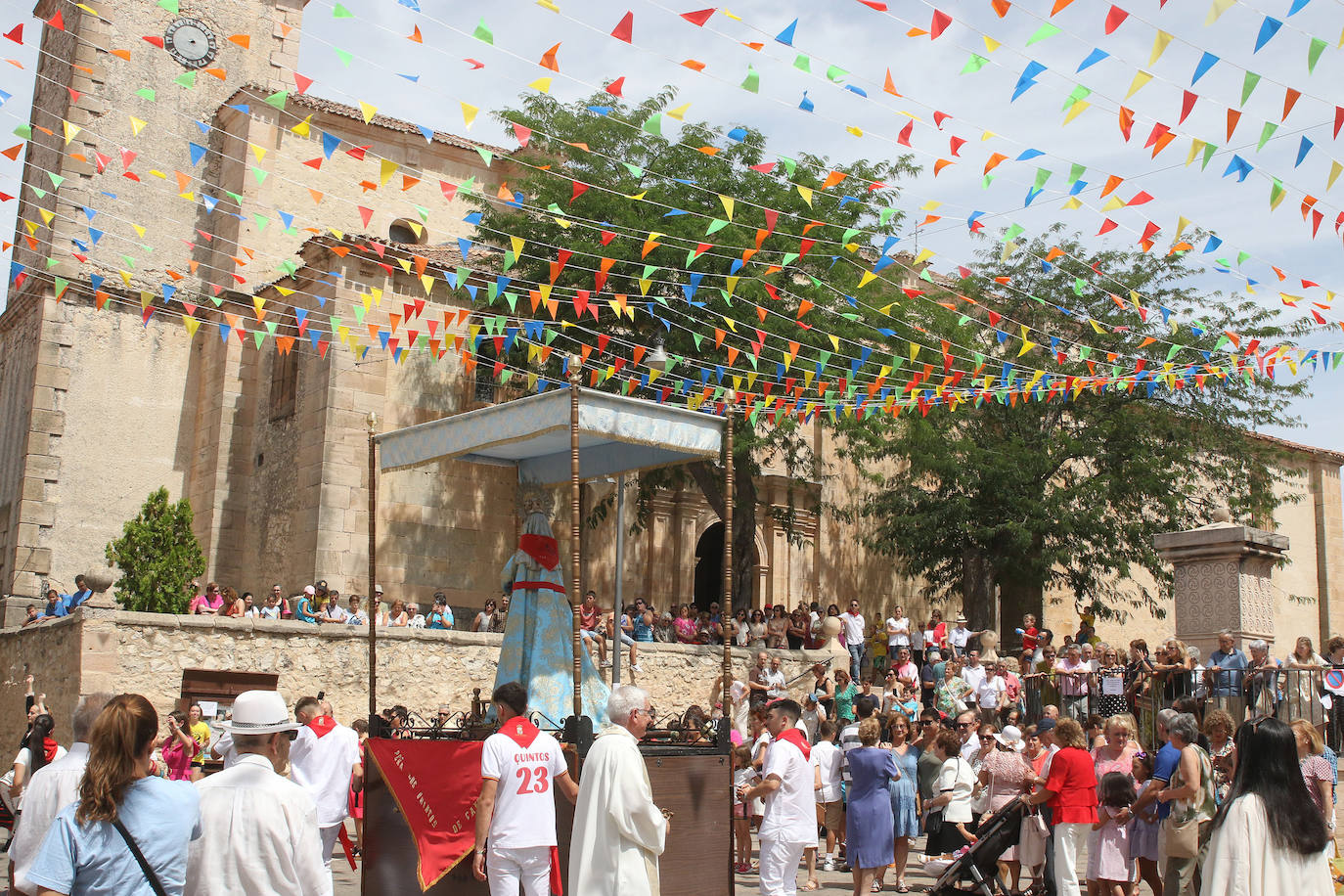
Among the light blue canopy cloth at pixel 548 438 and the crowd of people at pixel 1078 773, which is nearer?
the crowd of people at pixel 1078 773

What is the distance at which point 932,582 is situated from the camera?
27516 millimetres

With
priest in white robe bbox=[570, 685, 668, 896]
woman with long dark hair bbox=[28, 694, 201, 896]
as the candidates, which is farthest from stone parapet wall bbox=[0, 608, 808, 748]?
woman with long dark hair bbox=[28, 694, 201, 896]

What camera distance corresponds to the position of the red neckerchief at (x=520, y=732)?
6426mm

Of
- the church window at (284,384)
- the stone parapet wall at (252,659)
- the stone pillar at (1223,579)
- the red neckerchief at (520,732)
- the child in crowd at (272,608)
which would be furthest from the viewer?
the church window at (284,384)

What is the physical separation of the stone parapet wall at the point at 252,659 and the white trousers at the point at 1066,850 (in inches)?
371

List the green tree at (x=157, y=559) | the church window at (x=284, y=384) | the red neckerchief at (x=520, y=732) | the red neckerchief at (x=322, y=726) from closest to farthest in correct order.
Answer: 1. the red neckerchief at (x=520, y=732)
2. the red neckerchief at (x=322, y=726)
3. the green tree at (x=157, y=559)
4. the church window at (x=284, y=384)

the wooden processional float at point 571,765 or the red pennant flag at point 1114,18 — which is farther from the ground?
the red pennant flag at point 1114,18

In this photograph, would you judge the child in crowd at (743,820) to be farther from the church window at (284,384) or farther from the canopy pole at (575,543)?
the church window at (284,384)

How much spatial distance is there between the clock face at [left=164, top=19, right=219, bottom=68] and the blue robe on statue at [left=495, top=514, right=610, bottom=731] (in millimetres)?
19853

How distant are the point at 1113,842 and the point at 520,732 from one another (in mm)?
4406

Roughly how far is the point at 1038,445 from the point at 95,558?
1712cm

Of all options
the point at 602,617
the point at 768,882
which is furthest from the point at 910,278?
the point at 768,882

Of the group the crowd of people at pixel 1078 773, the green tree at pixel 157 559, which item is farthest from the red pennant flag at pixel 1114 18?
the green tree at pixel 157 559

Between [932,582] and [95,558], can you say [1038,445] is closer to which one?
[932,582]
